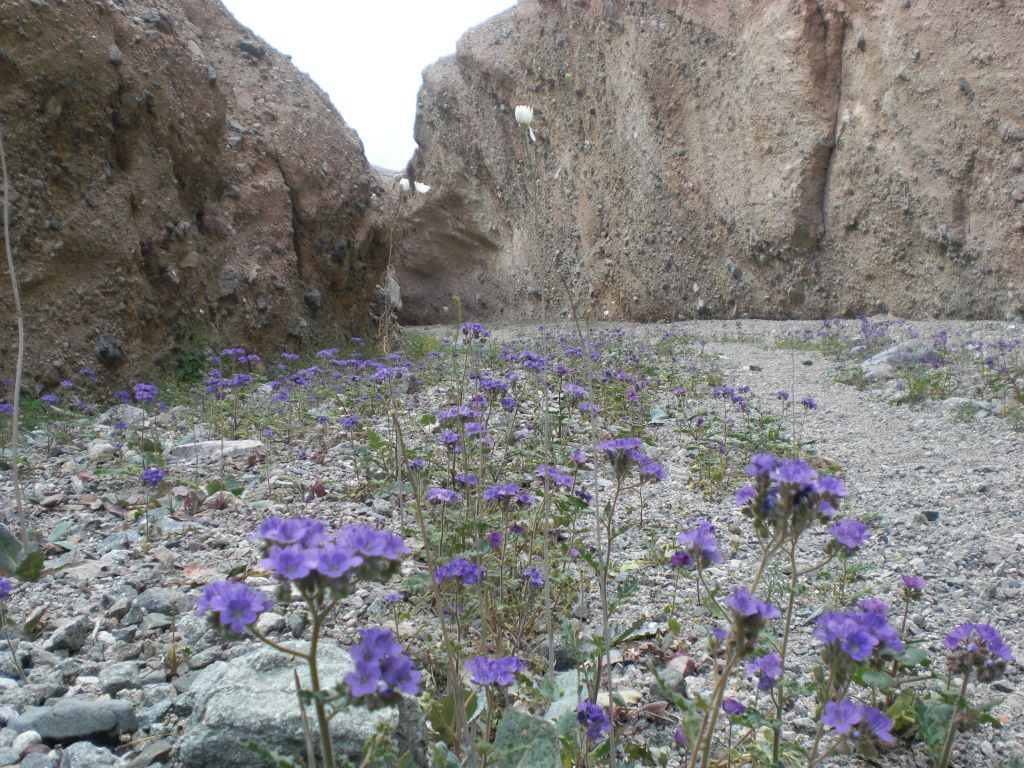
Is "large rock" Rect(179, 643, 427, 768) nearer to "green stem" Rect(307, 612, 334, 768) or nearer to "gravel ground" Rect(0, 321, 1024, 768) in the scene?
"gravel ground" Rect(0, 321, 1024, 768)

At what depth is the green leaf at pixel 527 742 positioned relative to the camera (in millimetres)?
1488

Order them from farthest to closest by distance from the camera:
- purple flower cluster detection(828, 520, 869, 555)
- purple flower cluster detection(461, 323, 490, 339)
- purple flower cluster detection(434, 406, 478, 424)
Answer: purple flower cluster detection(461, 323, 490, 339)
purple flower cluster detection(434, 406, 478, 424)
purple flower cluster detection(828, 520, 869, 555)

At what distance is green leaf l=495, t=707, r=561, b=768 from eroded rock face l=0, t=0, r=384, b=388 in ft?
19.2

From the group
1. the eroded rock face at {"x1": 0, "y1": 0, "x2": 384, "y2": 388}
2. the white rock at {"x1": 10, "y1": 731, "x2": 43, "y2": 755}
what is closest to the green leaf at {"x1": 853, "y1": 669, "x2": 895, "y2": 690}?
the white rock at {"x1": 10, "y1": 731, "x2": 43, "y2": 755}

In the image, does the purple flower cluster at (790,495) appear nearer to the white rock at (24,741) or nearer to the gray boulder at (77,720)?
the gray boulder at (77,720)

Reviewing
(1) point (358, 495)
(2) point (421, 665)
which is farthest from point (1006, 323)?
(2) point (421, 665)

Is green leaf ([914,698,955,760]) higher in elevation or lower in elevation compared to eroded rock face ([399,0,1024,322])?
lower

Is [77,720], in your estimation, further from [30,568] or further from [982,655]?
[982,655]

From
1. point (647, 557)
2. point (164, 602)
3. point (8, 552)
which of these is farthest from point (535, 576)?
point (8, 552)

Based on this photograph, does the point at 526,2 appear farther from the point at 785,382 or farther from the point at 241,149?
Answer: the point at 785,382

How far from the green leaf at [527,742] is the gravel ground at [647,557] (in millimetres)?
462

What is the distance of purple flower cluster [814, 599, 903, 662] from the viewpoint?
1.24m

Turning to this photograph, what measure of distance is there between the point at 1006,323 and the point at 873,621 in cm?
1041

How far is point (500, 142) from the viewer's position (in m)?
20.7
